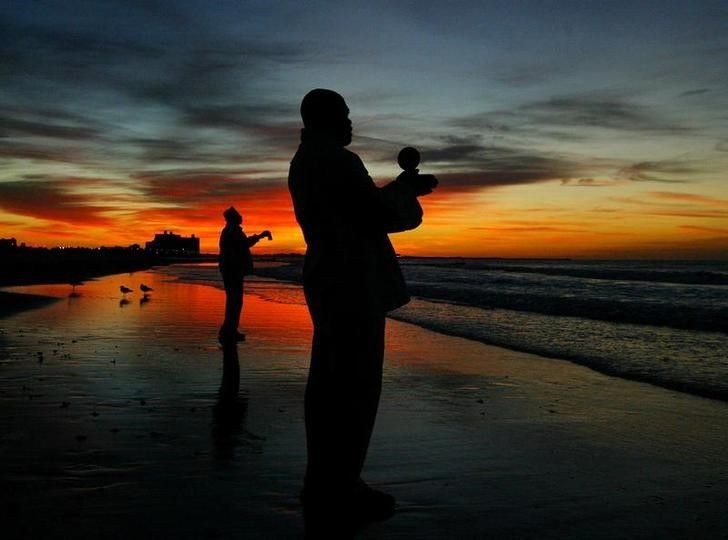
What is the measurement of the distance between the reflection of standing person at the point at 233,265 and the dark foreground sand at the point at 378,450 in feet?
4.10

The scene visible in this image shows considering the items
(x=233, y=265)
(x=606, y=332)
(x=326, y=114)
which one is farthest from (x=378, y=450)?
(x=606, y=332)

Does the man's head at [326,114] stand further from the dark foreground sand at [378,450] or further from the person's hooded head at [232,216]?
the person's hooded head at [232,216]

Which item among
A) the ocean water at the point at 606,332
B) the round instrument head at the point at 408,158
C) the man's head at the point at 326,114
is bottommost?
the ocean water at the point at 606,332

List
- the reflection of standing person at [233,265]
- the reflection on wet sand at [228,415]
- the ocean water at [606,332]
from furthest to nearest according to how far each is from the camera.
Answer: the reflection of standing person at [233,265]
the ocean water at [606,332]
the reflection on wet sand at [228,415]

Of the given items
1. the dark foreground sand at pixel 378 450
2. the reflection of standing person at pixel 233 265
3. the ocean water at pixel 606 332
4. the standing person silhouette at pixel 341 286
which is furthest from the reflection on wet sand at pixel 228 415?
the ocean water at pixel 606 332

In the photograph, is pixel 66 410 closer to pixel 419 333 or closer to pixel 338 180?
pixel 338 180

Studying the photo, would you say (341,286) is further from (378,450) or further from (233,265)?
(233,265)

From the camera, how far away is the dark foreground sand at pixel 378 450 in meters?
3.58

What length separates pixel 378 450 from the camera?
4.91 meters

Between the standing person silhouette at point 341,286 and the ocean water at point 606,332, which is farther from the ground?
the standing person silhouette at point 341,286

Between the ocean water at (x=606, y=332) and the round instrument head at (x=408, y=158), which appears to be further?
the ocean water at (x=606, y=332)

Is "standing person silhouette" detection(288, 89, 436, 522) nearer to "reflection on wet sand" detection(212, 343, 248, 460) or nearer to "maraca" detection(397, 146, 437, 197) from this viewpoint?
"maraca" detection(397, 146, 437, 197)

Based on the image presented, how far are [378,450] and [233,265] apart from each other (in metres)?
6.40

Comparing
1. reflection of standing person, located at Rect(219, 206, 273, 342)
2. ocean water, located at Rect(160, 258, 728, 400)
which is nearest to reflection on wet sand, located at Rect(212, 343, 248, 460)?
reflection of standing person, located at Rect(219, 206, 273, 342)
